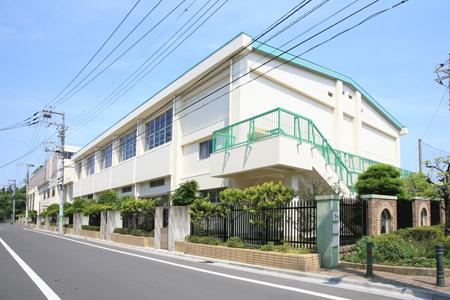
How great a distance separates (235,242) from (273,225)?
160 cm

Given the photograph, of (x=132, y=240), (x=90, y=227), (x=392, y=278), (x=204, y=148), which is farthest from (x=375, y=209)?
(x=90, y=227)

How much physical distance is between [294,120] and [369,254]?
9137 mm

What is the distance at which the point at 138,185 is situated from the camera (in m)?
36.7

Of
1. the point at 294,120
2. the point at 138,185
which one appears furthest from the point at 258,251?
the point at 138,185

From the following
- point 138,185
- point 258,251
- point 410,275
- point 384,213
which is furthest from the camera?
point 138,185

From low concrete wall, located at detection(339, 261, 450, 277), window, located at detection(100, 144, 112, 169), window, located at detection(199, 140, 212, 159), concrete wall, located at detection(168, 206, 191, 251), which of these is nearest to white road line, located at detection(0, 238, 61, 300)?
concrete wall, located at detection(168, 206, 191, 251)

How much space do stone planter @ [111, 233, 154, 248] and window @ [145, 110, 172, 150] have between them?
776 centimetres

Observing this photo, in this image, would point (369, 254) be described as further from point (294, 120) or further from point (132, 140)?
point (132, 140)

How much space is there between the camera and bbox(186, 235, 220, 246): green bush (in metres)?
17.1

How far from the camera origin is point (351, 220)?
14.5 metres

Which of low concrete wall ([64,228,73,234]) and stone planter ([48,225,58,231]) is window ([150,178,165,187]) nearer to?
low concrete wall ([64,228,73,234])

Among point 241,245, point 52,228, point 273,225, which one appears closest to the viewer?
point 273,225

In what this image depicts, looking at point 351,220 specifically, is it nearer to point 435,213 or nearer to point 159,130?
point 435,213

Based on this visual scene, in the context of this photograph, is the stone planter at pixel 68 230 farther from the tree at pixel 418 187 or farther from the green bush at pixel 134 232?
the tree at pixel 418 187
